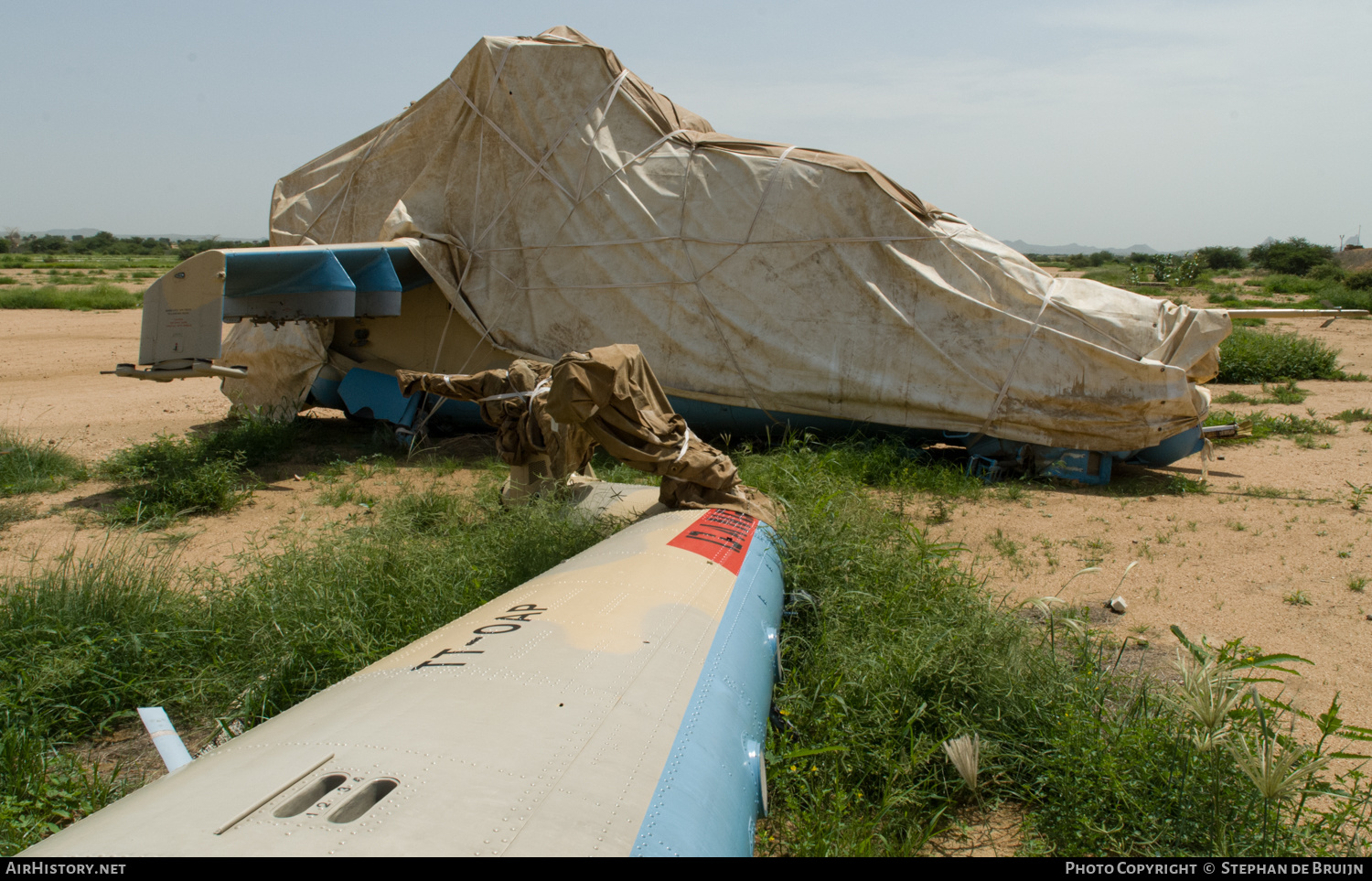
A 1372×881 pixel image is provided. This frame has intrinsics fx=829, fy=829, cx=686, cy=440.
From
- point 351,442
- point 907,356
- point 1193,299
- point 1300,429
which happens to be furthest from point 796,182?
point 1193,299

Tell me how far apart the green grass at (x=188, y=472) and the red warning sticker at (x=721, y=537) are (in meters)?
4.32

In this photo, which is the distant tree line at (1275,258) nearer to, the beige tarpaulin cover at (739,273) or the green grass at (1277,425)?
the green grass at (1277,425)

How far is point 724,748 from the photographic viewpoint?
2.54 meters

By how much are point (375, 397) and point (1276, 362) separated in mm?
12936

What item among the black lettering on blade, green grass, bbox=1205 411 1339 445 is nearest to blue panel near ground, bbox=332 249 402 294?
the black lettering on blade

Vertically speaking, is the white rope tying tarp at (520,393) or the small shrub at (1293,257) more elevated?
the small shrub at (1293,257)

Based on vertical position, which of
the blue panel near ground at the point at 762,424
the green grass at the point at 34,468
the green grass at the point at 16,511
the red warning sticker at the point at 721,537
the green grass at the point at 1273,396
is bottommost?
the green grass at the point at 16,511

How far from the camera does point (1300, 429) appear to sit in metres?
9.28

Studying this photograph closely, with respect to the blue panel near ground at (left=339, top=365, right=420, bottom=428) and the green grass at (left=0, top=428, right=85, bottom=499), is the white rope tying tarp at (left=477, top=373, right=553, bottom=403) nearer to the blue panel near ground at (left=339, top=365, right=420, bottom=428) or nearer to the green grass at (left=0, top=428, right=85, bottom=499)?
the blue panel near ground at (left=339, top=365, right=420, bottom=428)

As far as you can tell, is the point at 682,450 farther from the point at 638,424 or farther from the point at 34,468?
the point at 34,468

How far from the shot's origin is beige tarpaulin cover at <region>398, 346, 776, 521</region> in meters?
4.40

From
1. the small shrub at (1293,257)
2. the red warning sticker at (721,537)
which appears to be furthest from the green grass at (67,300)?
the small shrub at (1293,257)

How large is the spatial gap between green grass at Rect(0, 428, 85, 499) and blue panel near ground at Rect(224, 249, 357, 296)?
243 centimetres

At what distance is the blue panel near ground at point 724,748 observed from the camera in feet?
6.62
